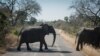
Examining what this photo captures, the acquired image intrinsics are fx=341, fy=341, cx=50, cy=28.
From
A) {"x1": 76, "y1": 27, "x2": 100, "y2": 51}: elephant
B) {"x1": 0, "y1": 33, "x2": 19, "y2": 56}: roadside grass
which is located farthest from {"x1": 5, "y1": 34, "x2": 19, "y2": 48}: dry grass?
{"x1": 76, "y1": 27, "x2": 100, "y2": 51}: elephant

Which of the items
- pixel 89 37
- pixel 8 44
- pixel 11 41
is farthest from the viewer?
pixel 11 41

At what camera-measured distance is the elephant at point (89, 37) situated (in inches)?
1172

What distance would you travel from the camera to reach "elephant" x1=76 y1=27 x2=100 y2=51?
2977 cm

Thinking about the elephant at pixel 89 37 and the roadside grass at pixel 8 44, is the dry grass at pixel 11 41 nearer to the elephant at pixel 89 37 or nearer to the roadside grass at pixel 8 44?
the roadside grass at pixel 8 44

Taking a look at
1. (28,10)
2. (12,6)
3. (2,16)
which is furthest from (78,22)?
(2,16)

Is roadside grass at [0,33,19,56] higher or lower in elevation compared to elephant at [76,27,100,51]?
lower

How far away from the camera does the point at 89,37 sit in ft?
98.2

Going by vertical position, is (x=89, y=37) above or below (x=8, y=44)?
above

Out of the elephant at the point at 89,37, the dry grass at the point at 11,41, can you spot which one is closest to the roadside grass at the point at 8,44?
the dry grass at the point at 11,41

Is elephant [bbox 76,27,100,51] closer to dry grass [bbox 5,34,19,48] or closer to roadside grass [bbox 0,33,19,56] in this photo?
roadside grass [bbox 0,33,19,56]

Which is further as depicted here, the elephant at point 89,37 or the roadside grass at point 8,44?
the elephant at point 89,37

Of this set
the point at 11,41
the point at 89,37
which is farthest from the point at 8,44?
the point at 89,37

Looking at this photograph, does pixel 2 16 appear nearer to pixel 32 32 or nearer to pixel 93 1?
pixel 32 32

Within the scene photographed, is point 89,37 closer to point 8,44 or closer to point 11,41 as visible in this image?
point 8,44
